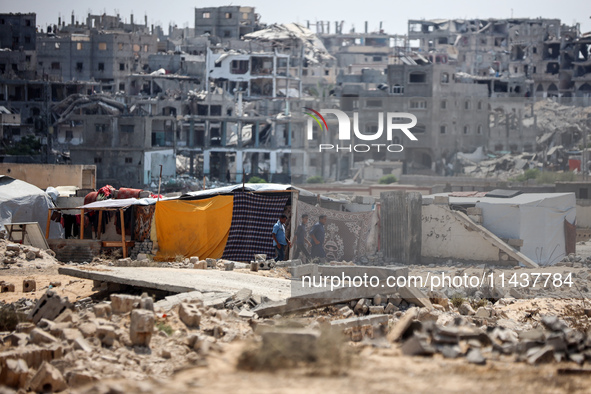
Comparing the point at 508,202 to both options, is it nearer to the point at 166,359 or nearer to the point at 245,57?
the point at 166,359

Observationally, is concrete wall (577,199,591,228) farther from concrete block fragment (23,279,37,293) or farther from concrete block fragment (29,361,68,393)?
concrete block fragment (29,361,68,393)

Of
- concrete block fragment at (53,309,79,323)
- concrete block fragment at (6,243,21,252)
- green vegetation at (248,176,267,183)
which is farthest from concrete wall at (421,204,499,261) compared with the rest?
green vegetation at (248,176,267,183)

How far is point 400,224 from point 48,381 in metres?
9.66

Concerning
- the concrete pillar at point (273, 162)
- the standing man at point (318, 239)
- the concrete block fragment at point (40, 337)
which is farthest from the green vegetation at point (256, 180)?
the concrete block fragment at point (40, 337)

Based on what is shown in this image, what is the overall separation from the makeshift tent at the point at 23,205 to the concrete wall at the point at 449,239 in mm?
7825

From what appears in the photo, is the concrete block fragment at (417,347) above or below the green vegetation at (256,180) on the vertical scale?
above

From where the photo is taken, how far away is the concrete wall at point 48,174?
82.6 ft

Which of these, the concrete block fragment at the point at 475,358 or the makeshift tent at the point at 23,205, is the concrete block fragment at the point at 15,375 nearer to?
the concrete block fragment at the point at 475,358

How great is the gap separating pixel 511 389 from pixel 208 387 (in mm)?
2150

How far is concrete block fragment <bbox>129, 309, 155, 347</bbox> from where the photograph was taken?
25.1 ft

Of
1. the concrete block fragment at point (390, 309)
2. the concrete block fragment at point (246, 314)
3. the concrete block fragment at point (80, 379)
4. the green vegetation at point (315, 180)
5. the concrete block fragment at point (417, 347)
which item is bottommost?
the green vegetation at point (315, 180)

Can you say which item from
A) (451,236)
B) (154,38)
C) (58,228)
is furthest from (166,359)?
(154,38)

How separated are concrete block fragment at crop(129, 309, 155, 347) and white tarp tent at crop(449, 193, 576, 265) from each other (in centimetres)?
950

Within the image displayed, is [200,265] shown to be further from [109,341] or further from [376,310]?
[109,341]
